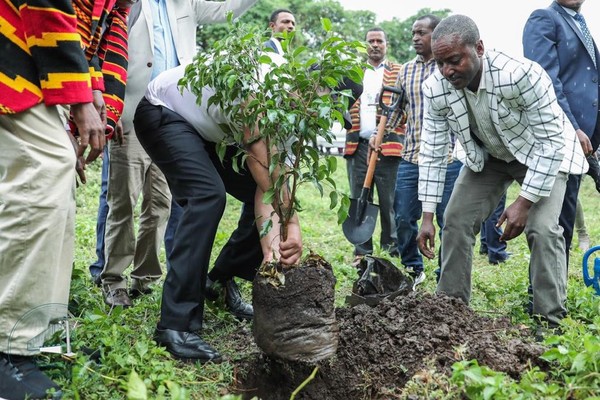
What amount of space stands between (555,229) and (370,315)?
46.6 inches

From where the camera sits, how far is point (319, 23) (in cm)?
Result: 2556

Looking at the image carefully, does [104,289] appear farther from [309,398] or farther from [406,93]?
[406,93]

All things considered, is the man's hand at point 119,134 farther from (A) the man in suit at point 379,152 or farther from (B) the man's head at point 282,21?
(B) the man's head at point 282,21

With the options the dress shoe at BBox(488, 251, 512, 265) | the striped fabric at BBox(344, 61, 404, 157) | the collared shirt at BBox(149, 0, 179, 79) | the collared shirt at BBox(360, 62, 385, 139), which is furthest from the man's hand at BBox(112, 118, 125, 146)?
the dress shoe at BBox(488, 251, 512, 265)

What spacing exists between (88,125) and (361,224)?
3174 mm

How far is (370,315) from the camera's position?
3.70 m

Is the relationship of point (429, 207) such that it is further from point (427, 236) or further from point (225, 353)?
point (225, 353)

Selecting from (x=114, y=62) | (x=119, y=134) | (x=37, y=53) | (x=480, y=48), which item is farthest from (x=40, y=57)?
(x=480, y=48)

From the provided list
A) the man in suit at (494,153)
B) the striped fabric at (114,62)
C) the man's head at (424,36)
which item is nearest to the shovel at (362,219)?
the man's head at (424,36)

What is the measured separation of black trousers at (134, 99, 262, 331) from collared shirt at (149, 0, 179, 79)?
44.0 inches

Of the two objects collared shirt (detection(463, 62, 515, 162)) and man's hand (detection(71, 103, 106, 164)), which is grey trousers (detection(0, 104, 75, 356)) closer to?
man's hand (detection(71, 103, 106, 164))

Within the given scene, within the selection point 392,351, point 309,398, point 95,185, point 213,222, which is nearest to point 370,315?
point 392,351

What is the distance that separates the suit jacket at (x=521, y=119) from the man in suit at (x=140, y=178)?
1498 mm

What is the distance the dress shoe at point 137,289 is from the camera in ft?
15.0
